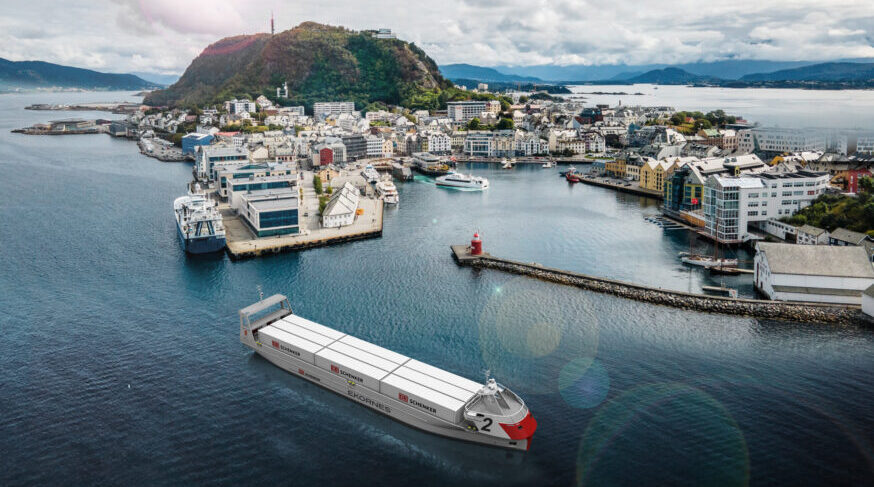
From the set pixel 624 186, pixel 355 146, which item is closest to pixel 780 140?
pixel 624 186

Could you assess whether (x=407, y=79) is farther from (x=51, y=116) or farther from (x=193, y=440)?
(x=193, y=440)

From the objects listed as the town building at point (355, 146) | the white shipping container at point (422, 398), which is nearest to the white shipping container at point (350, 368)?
the white shipping container at point (422, 398)

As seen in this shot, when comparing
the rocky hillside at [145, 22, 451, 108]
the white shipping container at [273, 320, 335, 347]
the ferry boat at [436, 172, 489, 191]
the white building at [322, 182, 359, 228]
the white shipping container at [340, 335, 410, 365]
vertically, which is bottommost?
the white shipping container at [340, 335, 410, 365]

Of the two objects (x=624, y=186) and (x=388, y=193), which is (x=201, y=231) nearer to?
(x=388, y=193)

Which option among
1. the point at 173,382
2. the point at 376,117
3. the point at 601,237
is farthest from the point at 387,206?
the point at 376,117

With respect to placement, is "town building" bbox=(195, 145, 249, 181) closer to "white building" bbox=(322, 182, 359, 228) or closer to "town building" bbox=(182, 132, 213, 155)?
"white building" bbox=(322, 182, 359, 228)

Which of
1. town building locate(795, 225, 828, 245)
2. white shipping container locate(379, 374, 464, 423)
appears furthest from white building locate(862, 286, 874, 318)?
white shipping container locate(379, 374, 464, 423)
